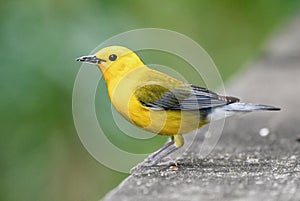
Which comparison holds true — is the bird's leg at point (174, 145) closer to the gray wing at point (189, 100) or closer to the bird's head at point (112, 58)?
the gray wing at point (189, 100)

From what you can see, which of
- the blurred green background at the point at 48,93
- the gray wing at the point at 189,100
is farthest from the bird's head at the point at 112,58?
the blurred green background at the point at 48,93

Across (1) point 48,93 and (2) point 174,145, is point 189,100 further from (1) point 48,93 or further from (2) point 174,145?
(1) point 48,93

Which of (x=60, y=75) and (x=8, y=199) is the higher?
(x=60, y=75)

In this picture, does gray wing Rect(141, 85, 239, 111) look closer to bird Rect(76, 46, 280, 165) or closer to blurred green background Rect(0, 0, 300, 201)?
bird Rect(76, 46, 280, 165)

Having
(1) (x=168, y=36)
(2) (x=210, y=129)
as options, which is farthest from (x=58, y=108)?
(1) (x=168, y=36)

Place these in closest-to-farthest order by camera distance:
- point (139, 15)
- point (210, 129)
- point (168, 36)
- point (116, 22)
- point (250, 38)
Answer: point (210, 129) → point (116, 22) → point (139, 15) → point (168, 36) → point (250, 38)

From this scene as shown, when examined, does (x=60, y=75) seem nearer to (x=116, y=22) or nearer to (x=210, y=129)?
(x=116, y=22)
